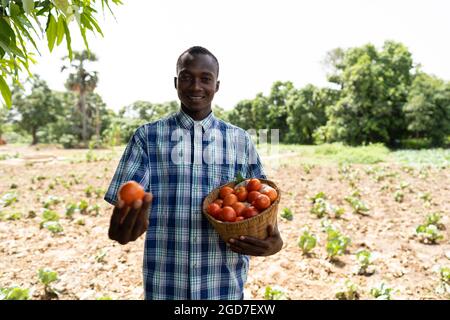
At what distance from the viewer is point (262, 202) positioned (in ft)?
5.21

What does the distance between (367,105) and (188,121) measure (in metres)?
26.9

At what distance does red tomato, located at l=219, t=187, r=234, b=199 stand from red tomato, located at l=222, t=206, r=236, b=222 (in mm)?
105

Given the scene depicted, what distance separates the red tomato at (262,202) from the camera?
159 centimetres

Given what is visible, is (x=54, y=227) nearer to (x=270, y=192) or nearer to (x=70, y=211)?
(x=70, y=211)

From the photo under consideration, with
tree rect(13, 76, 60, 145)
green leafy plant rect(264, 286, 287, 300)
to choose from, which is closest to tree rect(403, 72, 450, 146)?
green leafy plant rect(264, 286, 287, 300)

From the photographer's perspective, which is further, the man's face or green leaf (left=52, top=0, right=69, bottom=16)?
the man's face

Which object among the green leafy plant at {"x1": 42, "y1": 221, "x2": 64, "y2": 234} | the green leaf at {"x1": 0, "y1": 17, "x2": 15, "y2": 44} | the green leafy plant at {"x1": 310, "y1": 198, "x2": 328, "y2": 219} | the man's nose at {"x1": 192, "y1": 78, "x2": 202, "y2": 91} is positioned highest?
the green leaf at {"x1": 0, "y1": 17, "x2": 15, "y2": 44}

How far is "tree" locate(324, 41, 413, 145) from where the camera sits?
26.0 meters

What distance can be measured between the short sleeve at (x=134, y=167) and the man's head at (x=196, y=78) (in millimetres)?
248

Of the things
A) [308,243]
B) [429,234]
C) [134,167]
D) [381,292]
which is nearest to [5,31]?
[134,167]

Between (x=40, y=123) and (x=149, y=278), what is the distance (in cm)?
4039

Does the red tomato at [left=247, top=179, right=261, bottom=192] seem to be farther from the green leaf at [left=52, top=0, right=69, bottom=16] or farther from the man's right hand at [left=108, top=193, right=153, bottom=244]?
the green leaf at [left=52, top=0, right=69, bottom=16]

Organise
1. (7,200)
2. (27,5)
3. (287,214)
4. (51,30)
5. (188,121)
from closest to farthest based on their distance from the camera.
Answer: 1. (27,5)
2. (51,30)
3. (188,121)
4. (287,214)
5. (7,200)

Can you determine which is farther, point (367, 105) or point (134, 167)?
point (367, 105)
